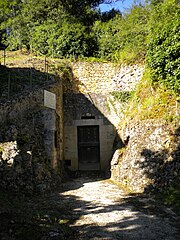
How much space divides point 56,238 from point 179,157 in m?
5.24

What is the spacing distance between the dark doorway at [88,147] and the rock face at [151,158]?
3710 millimetres

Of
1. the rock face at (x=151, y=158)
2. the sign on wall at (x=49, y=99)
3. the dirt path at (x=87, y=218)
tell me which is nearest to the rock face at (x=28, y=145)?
Result: the sign on wall at (x=49, y=99)

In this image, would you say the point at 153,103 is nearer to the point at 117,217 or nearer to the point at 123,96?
the point at 123,96

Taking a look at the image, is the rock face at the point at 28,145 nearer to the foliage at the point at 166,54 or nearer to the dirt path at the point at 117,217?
the dirt path at the point at 117,217

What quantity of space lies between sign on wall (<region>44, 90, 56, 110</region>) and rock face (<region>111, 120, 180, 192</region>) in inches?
160

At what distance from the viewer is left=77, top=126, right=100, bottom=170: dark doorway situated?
14.7m

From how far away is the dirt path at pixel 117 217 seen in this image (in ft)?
17.5

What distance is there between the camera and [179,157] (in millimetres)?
8578

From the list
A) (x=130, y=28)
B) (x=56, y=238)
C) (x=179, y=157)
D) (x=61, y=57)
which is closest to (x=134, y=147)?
(x=179, y=157)

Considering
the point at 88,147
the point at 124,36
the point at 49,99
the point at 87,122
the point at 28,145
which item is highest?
the point at 124,36

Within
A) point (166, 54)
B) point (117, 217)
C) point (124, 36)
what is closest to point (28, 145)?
point (117, 217)

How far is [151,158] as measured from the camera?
30.1 ft

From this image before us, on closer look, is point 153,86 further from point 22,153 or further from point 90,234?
point 90,234

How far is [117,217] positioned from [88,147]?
Answer: 855cm
